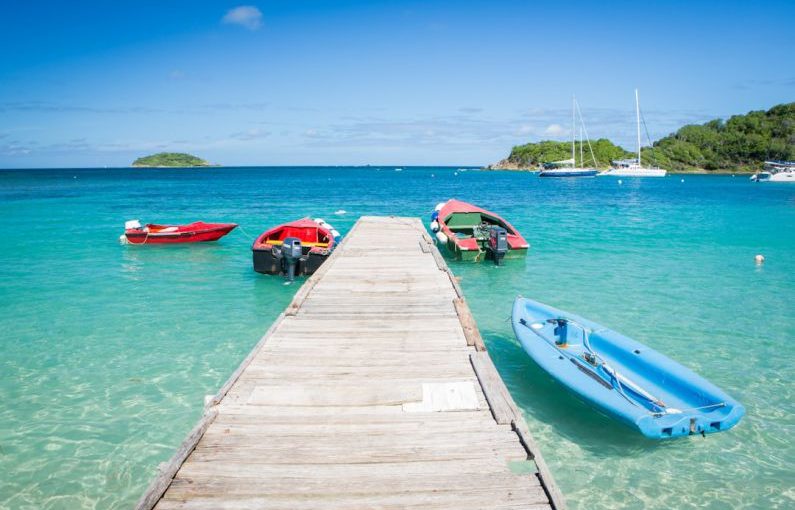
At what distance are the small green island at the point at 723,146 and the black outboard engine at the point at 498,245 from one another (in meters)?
114

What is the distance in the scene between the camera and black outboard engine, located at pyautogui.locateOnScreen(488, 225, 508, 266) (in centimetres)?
1715

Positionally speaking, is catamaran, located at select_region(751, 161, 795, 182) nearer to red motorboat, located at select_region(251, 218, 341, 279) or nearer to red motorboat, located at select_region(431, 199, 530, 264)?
red motorboat, located at select_region(431, 199, 530, 264)

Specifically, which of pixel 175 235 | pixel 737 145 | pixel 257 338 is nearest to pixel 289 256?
pixel 257 338

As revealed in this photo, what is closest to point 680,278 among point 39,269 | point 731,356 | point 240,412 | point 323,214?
point 731,356

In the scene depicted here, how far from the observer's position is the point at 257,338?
1062 centimetres

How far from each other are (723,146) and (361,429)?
14890cm

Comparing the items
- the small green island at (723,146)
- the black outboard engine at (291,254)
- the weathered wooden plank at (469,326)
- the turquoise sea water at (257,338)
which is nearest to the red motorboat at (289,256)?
the black outboard engine at (291,254)

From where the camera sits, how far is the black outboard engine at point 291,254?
14.9 meters

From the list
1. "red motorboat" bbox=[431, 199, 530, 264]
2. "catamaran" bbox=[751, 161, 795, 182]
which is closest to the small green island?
"catamaran" bbox=[751, 161, 795, 182]

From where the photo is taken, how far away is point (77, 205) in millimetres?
44406

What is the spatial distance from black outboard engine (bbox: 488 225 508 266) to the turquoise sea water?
58 centimetres

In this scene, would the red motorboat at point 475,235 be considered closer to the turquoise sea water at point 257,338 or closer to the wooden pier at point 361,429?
the turquoise sea water at point 257,338

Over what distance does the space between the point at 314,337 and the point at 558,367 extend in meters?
3.79

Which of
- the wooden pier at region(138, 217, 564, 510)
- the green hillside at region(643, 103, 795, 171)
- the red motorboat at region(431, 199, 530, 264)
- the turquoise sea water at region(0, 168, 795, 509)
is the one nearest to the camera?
the wooden pier at region(138, 217, 564, 510)
